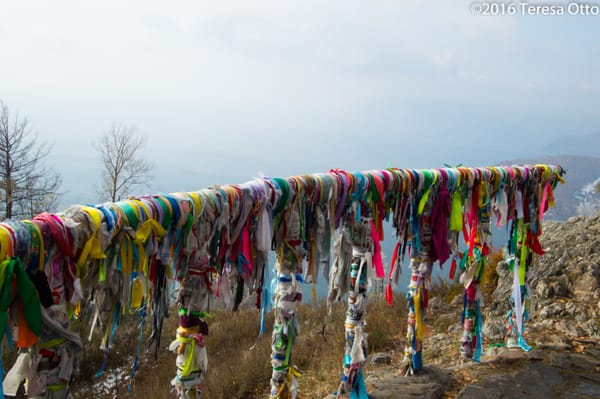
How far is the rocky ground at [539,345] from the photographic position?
14.3 ft

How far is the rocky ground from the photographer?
4.36 metres

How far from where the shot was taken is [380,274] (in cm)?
385

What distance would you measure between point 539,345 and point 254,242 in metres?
4.67

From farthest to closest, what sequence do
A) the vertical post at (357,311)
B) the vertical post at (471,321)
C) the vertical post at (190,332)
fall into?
the vertical post at (471,321) → the vertical post at (357,311) → the vertical post at (190,332)

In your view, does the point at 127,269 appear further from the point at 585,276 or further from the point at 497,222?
the point at 585,276

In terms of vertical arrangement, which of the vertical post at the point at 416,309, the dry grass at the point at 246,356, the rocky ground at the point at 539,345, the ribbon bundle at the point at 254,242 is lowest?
the dry grass at the point at 246,356

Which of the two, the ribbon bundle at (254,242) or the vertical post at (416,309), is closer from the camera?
the ribbon bundle at (254,242)

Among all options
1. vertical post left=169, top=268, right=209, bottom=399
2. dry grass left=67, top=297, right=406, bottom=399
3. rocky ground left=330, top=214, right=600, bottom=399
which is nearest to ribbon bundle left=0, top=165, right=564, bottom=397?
vertical post left=169, top=268, right=209, bottom=399

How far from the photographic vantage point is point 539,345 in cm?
567

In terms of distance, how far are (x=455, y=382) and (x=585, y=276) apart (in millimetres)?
3890

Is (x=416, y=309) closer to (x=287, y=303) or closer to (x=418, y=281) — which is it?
(x=418, y=281)

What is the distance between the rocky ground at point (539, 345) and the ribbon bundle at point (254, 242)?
683mm

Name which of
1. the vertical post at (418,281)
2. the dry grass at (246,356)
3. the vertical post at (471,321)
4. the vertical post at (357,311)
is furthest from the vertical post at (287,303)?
the vertical post at (471,321)

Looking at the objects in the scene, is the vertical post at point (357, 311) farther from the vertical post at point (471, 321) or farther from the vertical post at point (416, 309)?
the vertical post at point (471, 321)
